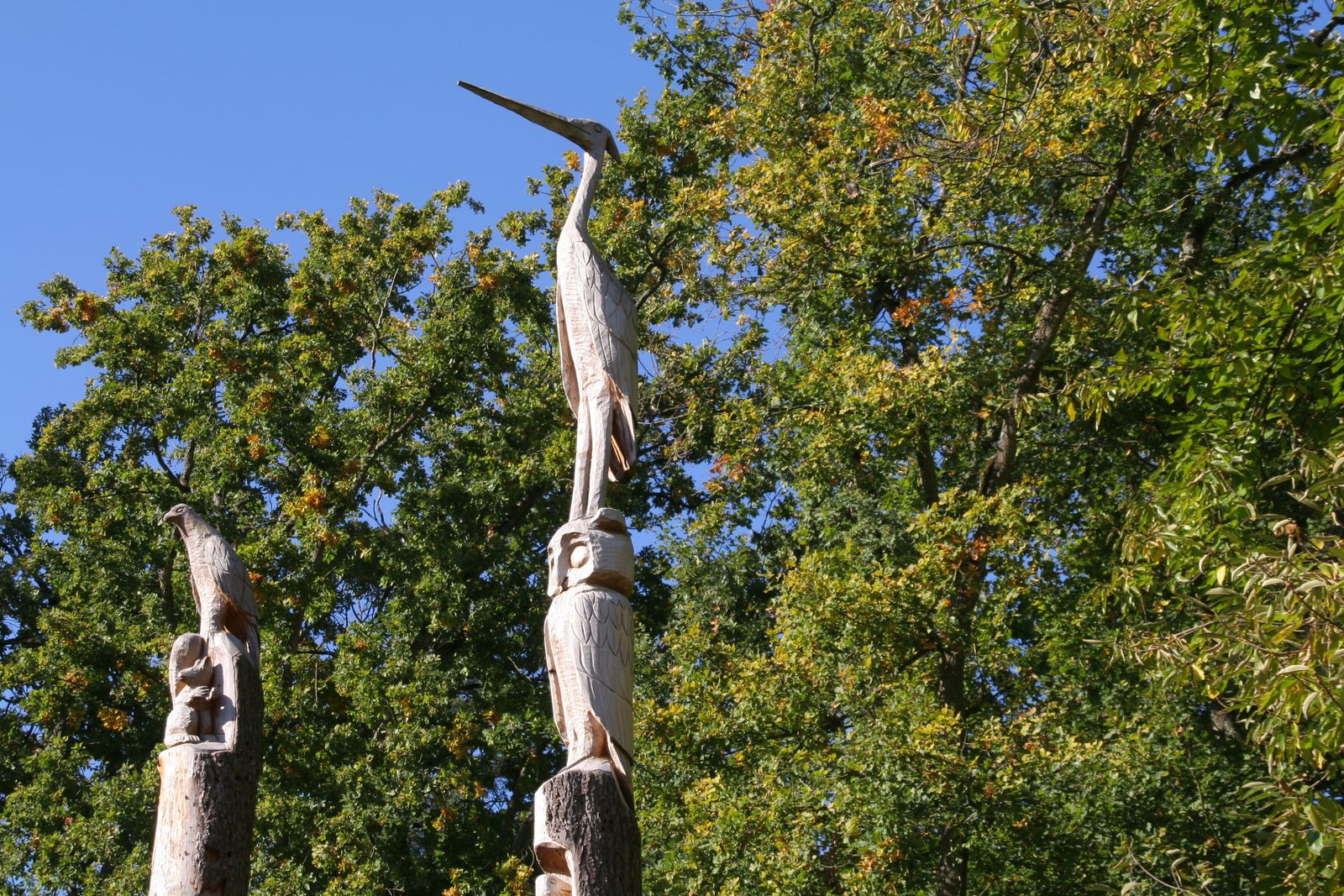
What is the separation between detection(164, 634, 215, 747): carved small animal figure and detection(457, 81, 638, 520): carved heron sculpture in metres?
2.39

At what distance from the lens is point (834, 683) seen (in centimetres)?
1203

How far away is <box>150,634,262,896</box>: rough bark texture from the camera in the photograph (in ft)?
21.6

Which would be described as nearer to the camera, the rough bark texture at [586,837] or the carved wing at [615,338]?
the rough bark texture at [586,837]

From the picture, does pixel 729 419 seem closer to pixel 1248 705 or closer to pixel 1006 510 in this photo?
pixel 1006 510

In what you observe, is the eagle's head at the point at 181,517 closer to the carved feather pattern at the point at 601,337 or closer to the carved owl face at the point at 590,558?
the carved feather pattern at the point at 601,337

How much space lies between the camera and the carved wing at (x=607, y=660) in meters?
5.19

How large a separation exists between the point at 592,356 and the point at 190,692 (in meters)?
2.89

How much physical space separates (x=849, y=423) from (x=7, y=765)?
32.8ft

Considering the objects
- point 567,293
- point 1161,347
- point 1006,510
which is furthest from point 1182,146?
point 567,293

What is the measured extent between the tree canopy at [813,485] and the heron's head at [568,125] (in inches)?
117

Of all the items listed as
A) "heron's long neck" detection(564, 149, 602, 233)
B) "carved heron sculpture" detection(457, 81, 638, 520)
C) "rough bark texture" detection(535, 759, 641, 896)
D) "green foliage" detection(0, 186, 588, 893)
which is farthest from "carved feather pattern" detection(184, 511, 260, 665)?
"green foliage" detection(0, 186, 588, 893)

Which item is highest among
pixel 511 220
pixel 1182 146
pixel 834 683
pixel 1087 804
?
pixel 511 220

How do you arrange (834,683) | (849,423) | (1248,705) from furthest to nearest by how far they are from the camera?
(849,423), (834,683), (1248,705)

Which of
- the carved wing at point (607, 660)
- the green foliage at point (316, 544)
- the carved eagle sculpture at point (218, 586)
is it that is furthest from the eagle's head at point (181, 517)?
the green foliage at point (316, 544)
